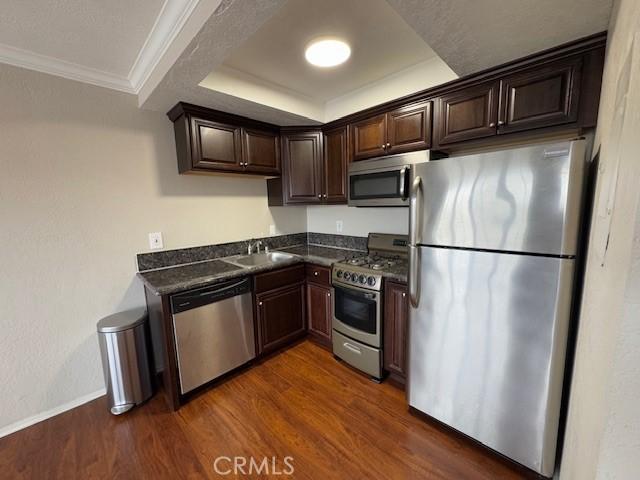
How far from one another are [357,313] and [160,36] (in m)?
2.22

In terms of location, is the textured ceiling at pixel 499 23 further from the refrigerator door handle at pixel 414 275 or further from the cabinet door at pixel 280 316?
the cabinet door at pixel 280 316

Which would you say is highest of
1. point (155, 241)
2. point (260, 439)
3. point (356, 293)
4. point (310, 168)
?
point (310, 168)

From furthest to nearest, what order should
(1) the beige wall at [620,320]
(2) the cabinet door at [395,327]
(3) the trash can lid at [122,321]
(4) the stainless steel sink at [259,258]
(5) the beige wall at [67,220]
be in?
(4) the stainless steel sink at [259,258]
(2) the cabinet door at [395,327]
(3) the trash can lid at [122,321]
(5) the beige wall at [67,220]
(1) the beige wall at [620,320]

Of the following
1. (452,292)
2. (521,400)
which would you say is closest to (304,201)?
(452,292)

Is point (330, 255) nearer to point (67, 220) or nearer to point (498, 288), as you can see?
point (498, 288)

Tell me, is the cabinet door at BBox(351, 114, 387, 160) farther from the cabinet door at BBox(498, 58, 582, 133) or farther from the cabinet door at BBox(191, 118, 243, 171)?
the cabinet door at BBox(191, 118, 243, 171)

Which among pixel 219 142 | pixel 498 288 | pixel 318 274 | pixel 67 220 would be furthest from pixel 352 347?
pixel 67 220

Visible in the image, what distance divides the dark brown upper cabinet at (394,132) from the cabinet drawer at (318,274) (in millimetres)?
1081

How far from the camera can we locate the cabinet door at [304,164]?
2654mm

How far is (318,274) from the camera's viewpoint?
248 centimetres

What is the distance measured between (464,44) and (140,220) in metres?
2.48

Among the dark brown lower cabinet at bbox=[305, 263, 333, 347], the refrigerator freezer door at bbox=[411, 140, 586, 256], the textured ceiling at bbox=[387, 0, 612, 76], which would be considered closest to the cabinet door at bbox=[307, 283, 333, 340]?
the dark brown lower cabinet at bbox=[305, 263, 333, 347]

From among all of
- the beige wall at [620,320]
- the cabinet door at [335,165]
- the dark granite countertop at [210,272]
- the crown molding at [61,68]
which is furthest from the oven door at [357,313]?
the crown molding at [61,68]

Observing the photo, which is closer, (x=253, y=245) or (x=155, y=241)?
(x=155, y=241)
